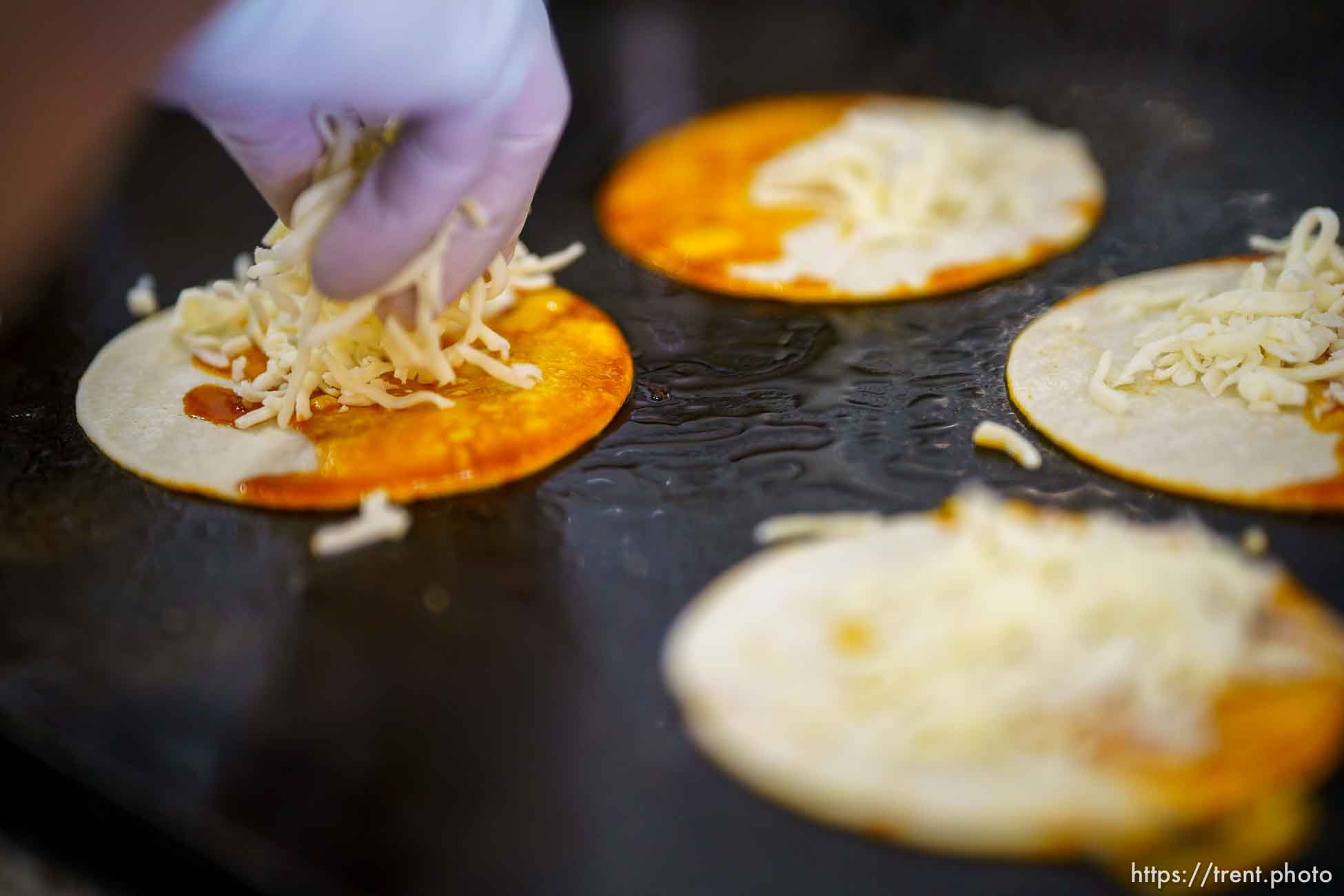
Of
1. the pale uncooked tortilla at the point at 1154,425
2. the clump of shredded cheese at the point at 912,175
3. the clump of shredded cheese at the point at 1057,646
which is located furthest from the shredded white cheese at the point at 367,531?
the clump of shredded cheese at the point at 912,175

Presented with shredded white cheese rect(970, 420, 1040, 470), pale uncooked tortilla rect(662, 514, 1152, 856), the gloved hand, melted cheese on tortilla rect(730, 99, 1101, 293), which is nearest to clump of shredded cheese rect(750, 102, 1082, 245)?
melted cheese on tortilla rect(730, 99, 1101, 293)

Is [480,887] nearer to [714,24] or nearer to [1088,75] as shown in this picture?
[1088,75]

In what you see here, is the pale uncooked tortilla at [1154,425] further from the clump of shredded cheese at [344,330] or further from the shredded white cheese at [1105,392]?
the clump of shredded cheese at [344,330]

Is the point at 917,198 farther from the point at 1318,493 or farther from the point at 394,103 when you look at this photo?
the point at 394,103

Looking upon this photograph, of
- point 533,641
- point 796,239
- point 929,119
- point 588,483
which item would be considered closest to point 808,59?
point 929,119

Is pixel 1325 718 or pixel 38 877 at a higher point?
pixel 1325 718

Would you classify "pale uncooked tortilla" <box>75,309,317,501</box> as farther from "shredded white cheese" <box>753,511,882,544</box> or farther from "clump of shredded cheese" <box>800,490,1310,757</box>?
"clump of shredded cheese" <box>800,490,1310,757</box>
